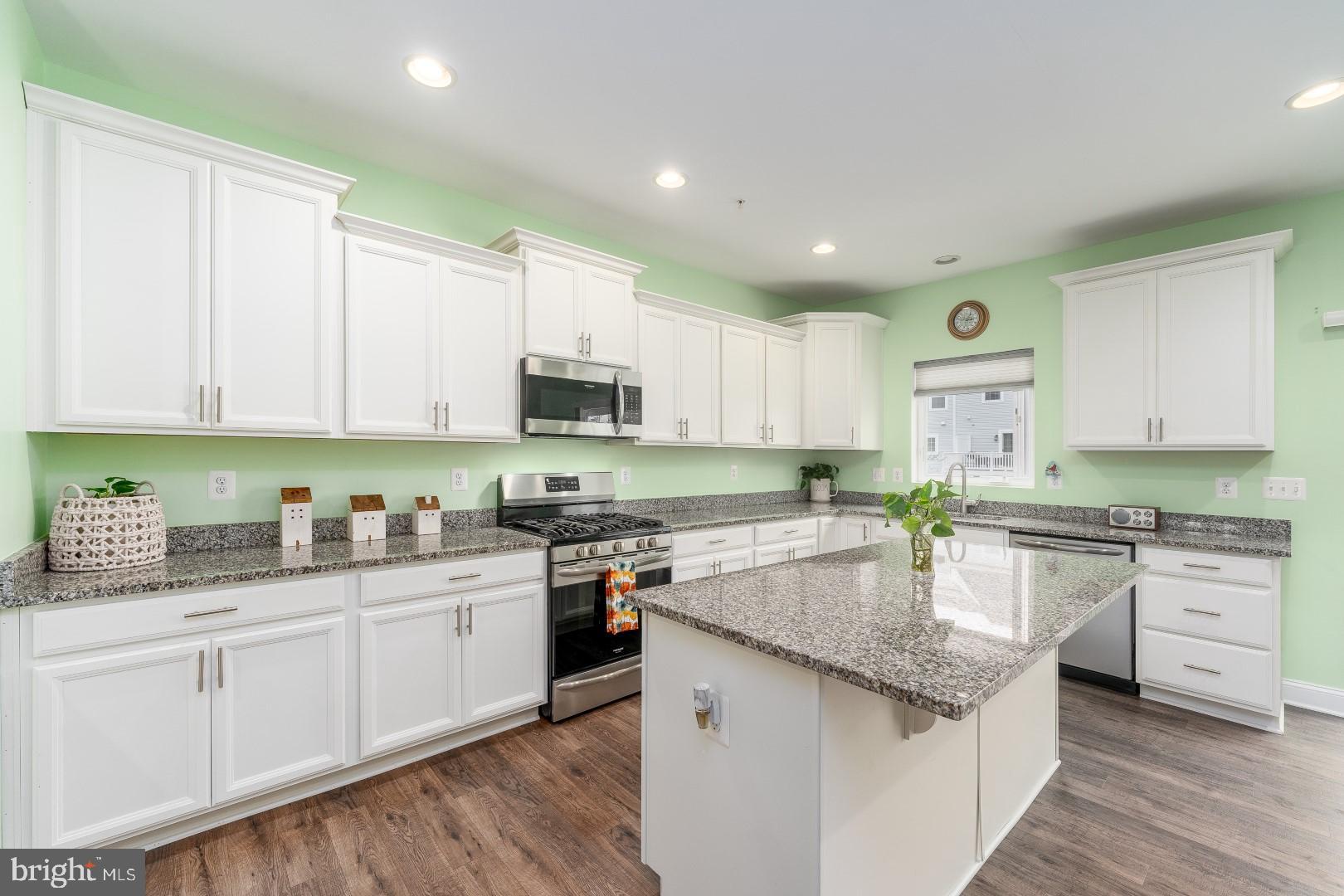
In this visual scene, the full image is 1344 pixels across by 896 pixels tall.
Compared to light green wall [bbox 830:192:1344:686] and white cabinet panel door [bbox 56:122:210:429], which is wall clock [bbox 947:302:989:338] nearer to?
light green wall [bbox 830:192:1344:686]

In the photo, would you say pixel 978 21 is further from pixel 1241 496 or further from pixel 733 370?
pixel 1241 496

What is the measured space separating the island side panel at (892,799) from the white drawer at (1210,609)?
2.09 meters

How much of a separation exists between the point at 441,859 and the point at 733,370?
10.6 feet

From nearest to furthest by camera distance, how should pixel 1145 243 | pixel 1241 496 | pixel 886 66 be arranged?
pixel 886 66 < pixel 1241 496 < pixel 1145 243

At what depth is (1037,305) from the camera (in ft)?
12.7

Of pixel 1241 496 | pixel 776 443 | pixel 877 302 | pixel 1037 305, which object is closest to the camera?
pixel 1241 496

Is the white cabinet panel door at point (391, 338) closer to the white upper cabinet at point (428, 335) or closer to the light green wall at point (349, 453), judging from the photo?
the white upper cabinet at point (428, 335)

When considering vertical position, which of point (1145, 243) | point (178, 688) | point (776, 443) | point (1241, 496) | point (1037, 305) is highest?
point (1145, 243)

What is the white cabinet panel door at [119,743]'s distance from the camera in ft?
5.32

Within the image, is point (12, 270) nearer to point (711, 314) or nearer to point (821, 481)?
point (711, 314)

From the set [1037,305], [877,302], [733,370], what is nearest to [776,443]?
[733,370]

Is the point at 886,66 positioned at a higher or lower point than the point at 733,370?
higher

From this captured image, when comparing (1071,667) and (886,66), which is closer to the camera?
(886,66)

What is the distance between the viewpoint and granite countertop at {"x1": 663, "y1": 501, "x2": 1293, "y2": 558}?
284cm
